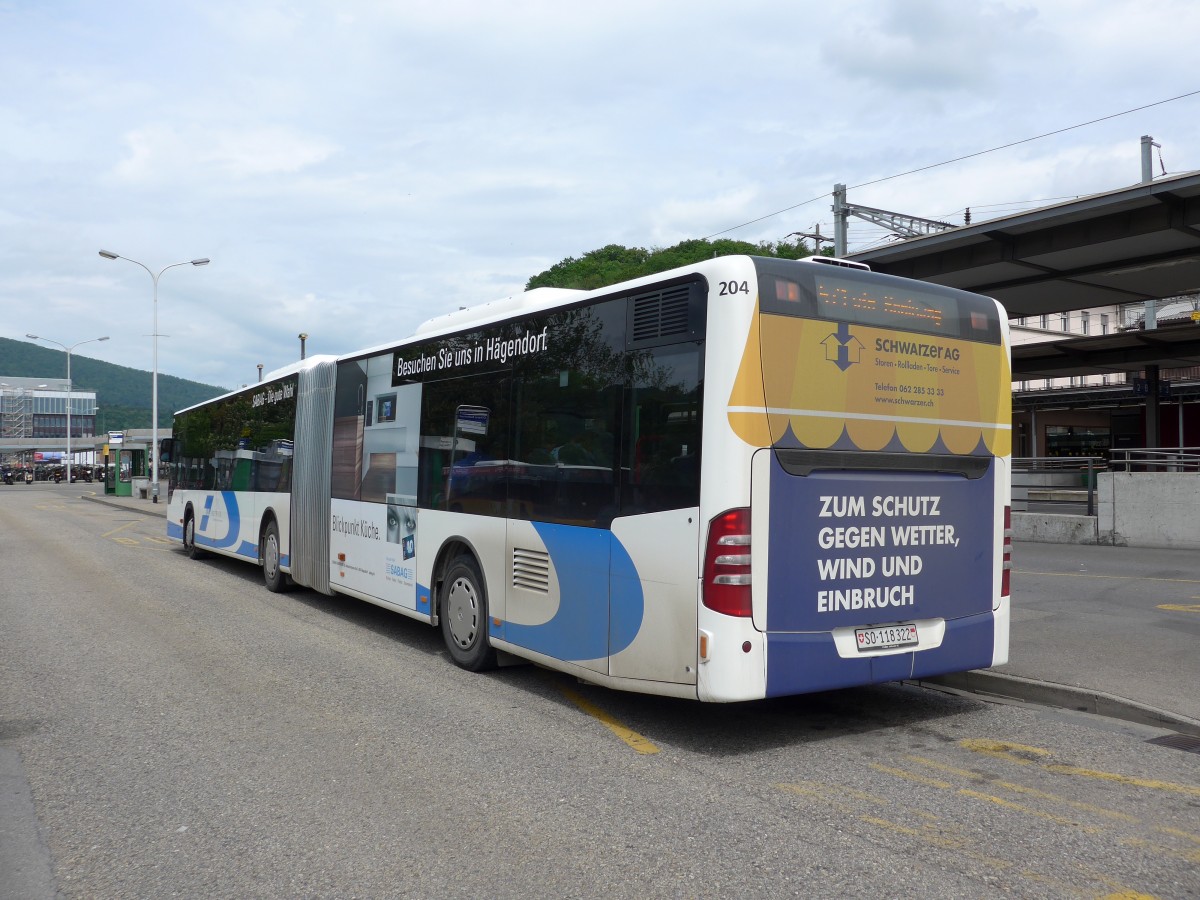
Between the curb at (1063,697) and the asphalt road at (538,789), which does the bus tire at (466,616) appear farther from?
the curb at (1063,697)

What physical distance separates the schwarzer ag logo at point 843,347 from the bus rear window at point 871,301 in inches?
3.1

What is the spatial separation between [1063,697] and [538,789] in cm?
382

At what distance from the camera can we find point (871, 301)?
6.17 metres

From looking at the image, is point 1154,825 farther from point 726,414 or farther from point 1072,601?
point 1072,601

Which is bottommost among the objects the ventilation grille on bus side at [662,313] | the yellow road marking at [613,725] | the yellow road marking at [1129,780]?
the yellow road marking at [613,725]

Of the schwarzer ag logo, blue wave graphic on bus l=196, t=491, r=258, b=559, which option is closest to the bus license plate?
the schwarzer ag logo

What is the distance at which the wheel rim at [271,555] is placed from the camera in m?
12.9

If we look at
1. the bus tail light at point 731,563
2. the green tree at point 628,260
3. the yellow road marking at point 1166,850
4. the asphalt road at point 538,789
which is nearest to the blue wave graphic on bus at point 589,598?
the asphalt road at point 538,789

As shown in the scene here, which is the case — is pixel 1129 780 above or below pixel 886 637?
below

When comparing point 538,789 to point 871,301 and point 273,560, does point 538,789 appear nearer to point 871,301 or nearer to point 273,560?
point 871,301

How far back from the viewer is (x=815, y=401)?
5848 mm

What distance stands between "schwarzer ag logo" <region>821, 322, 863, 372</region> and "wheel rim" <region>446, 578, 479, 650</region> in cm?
346

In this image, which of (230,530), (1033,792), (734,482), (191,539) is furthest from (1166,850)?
(191,539)

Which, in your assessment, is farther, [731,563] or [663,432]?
[663,432]
